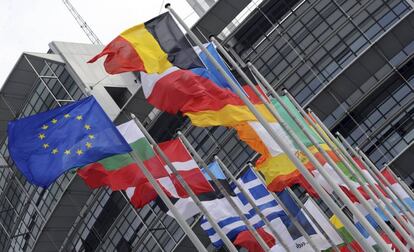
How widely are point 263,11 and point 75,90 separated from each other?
1406cm

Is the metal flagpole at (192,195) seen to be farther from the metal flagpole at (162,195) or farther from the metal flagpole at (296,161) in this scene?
the metal flagpole at (296,161)

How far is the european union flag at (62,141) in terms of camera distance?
68.4 feet

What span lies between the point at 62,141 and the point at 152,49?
13.2 ft

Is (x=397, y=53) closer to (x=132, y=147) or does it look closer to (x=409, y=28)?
(x=409, y=28)

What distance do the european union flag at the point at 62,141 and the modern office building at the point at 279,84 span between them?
19606 millimetres

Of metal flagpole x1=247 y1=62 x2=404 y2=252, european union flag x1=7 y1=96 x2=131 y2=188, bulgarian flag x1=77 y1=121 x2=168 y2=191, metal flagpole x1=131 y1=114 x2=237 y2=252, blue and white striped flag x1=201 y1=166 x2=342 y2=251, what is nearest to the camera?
metal flagpole x1=247 y1=62 x2=404 y2=252

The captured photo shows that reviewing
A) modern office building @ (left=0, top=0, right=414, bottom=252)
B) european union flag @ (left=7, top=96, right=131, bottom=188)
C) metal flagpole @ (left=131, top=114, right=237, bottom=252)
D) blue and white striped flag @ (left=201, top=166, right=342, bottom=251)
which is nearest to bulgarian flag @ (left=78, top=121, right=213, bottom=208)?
metal flagpole @ (left=131, top=114, right=237, bottom=252)

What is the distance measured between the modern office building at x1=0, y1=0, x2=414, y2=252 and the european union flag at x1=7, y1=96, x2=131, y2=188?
64.3 feet

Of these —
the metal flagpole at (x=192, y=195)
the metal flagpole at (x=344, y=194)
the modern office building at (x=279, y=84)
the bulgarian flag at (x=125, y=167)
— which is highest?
the modern office building at (x=279, y=84)

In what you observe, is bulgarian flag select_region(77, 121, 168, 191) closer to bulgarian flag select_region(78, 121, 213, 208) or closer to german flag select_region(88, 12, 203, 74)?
bulgarian flag select_region(78, 121, 213, 208)

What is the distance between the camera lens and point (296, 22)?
42.0 meters

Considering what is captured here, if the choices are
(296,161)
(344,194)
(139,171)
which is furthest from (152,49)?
(344,194)

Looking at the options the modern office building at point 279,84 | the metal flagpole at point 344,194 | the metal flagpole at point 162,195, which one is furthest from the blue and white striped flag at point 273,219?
the modern office building at point 279,84

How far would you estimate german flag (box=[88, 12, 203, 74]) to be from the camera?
70.7 ft
